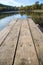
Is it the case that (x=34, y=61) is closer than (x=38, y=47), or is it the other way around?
(x=34, y=61)

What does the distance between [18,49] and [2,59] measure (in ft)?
1.67

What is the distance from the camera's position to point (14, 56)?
2.17 meters

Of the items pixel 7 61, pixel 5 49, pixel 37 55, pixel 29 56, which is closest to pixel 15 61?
pixel 7 61

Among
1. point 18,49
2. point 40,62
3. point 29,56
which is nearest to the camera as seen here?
point 40,62

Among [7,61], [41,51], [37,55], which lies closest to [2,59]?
[7,61]

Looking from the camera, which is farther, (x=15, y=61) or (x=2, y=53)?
(x=2, y=53)

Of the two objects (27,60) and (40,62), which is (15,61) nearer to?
(27,60)

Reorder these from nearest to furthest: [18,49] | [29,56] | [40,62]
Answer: [40,62], [29,56], [18,49]

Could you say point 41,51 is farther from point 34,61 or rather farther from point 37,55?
point 34,61

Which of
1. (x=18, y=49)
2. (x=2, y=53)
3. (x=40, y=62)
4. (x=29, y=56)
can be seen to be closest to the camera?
(x=40, y=62)

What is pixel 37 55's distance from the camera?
87.0 inches

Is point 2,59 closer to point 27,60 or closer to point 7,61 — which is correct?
point 7,61

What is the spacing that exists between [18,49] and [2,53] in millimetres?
332

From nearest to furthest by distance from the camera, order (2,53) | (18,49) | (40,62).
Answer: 1. (40,62)
2. (2,53)
3. (18,49)
